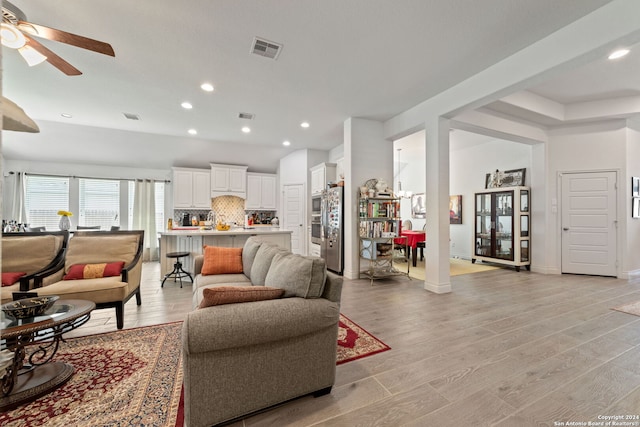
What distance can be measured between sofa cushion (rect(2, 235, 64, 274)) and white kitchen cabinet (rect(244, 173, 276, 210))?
17.0ft

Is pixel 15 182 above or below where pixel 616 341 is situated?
above

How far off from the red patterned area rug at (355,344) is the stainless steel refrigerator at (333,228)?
2.42 m

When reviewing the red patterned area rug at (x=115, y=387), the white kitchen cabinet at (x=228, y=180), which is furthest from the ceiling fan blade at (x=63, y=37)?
the white kitchen cabinet at (x=228, y=180)

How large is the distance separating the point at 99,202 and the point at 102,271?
17.5ft

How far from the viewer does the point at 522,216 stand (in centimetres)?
575

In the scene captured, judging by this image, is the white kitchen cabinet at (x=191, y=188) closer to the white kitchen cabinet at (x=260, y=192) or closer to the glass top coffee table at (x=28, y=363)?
the white kitchen cabinet at (x=260, y=192)

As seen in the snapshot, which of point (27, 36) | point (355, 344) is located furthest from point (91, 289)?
point (355, 344)

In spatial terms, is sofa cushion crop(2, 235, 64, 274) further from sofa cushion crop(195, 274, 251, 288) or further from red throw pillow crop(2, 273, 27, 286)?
sofa cushion crop(195, 274, 251, 288)

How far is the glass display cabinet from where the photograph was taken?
18.7 feet

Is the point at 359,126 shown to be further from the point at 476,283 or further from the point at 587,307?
the point at 587,307

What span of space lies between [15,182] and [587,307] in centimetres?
1099

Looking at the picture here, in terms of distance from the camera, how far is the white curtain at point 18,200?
6405 millimetres

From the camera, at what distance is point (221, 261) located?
3.41 meters

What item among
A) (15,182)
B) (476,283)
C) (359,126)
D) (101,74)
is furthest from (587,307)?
(15,182)
